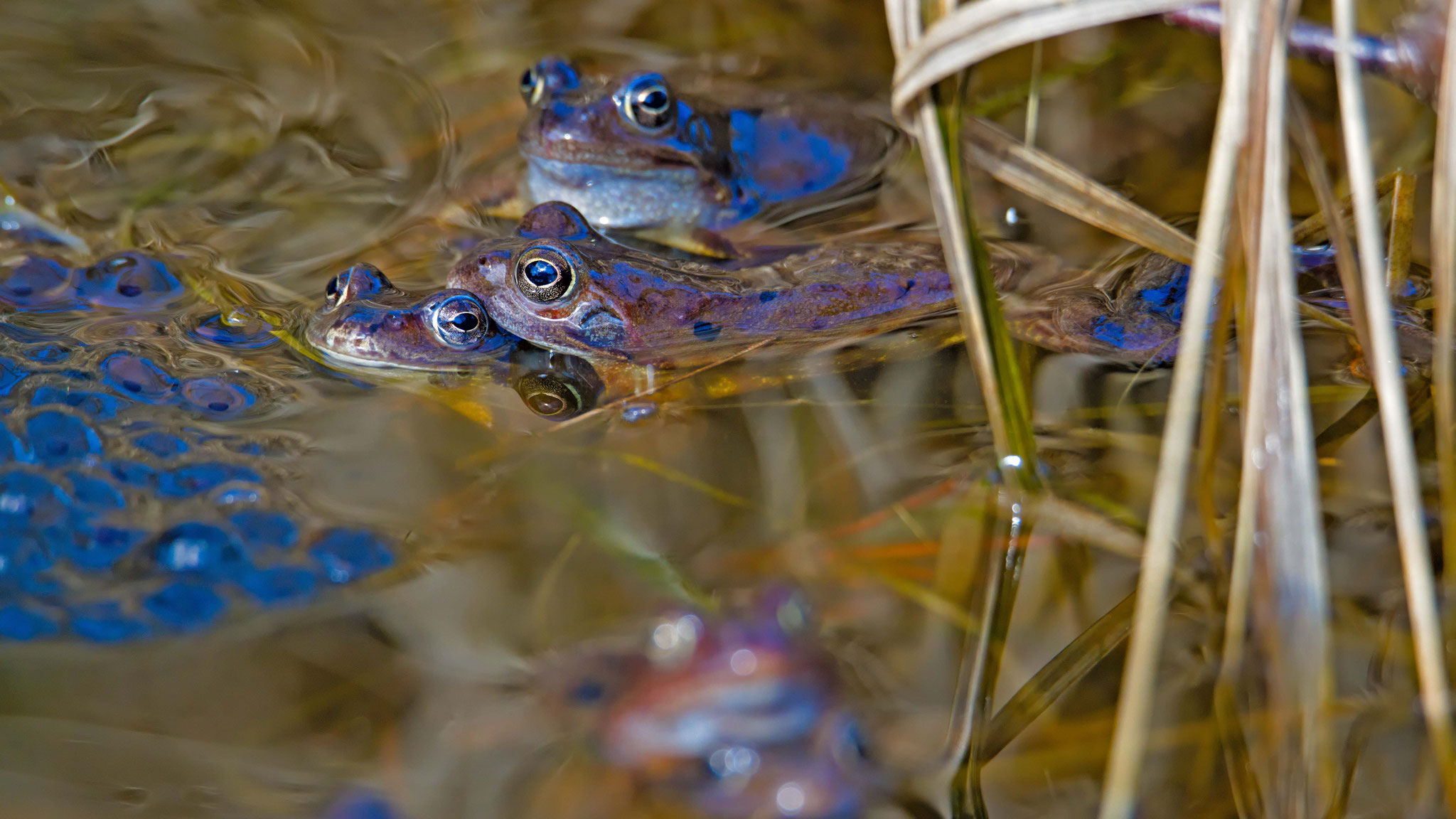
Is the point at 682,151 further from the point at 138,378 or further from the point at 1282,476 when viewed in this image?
the point at 1282,476

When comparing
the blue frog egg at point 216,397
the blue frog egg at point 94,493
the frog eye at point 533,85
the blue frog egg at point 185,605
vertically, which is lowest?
the blue frog egg at point 185,605

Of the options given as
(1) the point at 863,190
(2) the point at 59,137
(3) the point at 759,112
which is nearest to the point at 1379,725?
(1) the point at 863,190

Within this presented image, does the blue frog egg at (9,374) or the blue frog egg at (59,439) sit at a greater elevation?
the blue frog egg at (9,374)

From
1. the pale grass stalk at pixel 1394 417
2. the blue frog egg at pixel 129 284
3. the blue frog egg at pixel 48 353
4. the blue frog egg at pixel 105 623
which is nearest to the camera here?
the pale grass stalk at pixel 1394 417

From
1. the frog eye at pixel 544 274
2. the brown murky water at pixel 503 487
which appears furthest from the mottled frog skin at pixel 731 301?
the brown murky water at pixel 503 487

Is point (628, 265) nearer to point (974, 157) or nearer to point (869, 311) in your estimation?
point (869, 311)

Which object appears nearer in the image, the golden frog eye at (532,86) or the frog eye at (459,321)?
the frog eye at (459,321)

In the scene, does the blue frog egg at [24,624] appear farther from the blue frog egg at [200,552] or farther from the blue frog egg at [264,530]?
the blue frog egg at [264,530]
